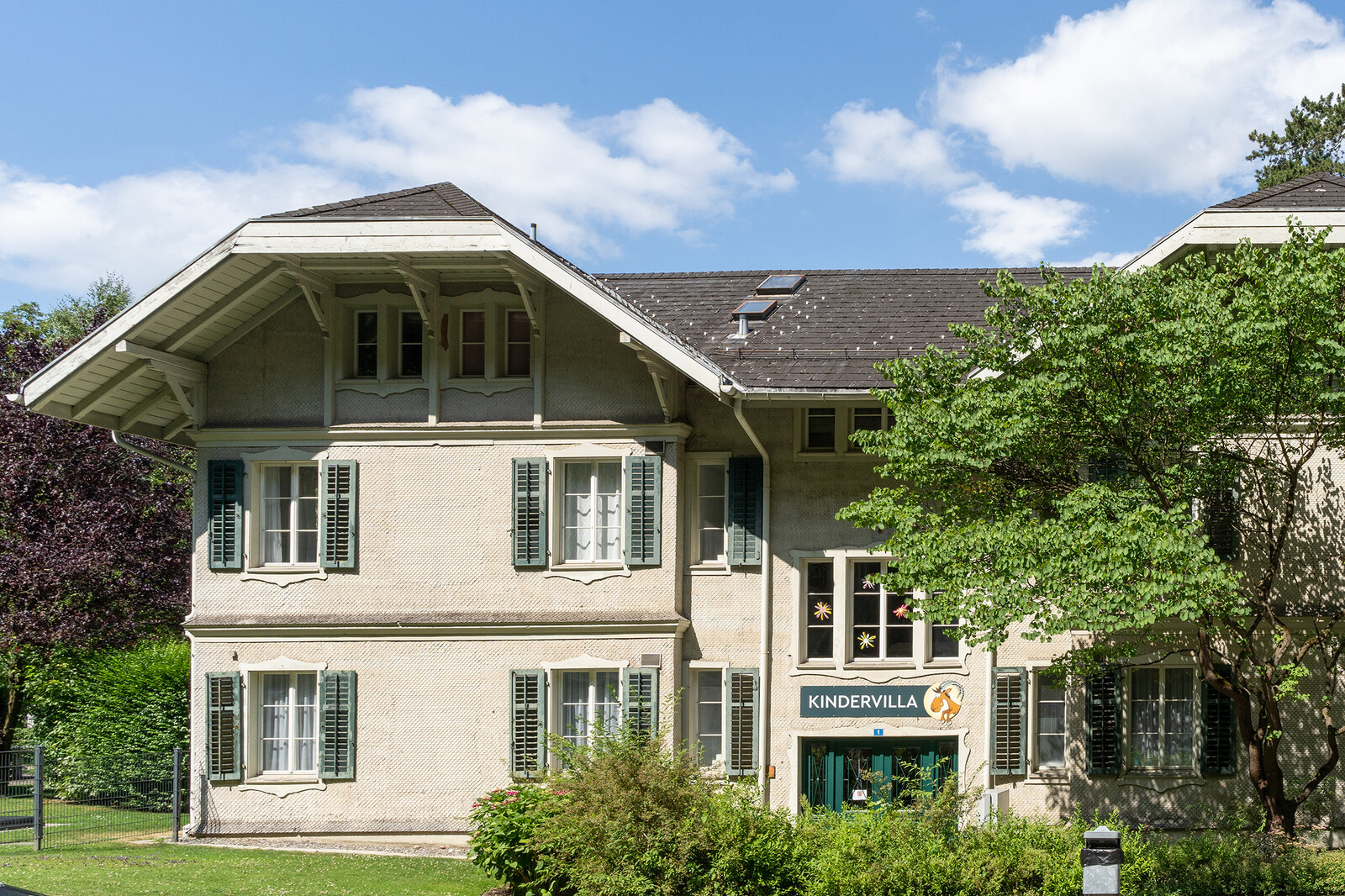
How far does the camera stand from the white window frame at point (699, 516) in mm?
18422

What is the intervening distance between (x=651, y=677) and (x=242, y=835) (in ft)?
21.0

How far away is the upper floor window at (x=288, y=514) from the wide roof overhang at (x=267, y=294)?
4.76 feet

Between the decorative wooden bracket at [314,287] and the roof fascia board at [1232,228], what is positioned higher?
the roof fascia board at [1232,228]

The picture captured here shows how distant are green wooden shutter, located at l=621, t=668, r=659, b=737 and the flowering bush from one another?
3598mm

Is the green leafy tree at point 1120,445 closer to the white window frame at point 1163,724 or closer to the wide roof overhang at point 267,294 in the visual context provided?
the white window frame at point 1163,724

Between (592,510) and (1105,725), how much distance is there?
25.7 ft

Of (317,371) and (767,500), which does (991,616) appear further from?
(317,371)

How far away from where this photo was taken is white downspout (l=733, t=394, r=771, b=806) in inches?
707

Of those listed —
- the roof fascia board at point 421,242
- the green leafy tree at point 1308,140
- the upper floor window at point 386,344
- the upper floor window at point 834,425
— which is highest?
the green leafy tree at point 1308,140

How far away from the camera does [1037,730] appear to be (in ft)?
59.4

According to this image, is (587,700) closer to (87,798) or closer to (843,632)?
(843,632)

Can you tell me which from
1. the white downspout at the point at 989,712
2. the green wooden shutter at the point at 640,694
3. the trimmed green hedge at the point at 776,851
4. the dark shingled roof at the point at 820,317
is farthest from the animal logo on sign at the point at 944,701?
the dark shingled roof at the point at 820,317

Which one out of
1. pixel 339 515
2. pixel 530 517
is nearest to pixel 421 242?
pixel 530 517

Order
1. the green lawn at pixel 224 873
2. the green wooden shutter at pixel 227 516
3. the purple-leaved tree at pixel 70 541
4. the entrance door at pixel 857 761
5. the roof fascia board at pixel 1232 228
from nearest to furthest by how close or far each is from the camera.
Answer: the green lawn at pixel 224 873
the roof fascia board at pixel 1232 228
the entrance door at pixel 857 761
the green wooden shutter at pixel 227 516
the purple-leaved tree at pixel 70 541
